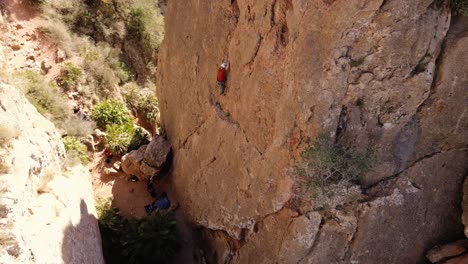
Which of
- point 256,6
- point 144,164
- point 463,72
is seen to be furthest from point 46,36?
point 463,72

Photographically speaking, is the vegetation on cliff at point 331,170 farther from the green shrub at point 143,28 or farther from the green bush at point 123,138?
the green shrub at point 143,28

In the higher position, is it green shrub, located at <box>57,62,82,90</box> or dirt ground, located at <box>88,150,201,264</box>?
green shrub, located at <box>57,62,82,90</box>

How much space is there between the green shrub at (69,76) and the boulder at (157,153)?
473 cm

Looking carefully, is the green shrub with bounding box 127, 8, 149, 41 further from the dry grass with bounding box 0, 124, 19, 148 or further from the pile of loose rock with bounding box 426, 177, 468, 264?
the pile of loose rock with bounding box 426, 177, 468, 264

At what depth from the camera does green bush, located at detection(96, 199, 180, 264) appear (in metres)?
10.1

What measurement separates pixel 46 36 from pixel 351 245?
13537mm

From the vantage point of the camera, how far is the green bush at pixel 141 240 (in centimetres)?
1008

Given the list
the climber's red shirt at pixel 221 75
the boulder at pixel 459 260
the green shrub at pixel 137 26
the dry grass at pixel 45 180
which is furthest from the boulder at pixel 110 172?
the boulder at pixel 459 260

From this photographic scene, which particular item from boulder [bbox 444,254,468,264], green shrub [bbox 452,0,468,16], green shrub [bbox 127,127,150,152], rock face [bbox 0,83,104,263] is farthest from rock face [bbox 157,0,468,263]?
green shrub [bbox 127,127,150,152]

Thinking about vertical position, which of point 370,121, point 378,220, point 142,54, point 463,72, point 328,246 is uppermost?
point 142,54

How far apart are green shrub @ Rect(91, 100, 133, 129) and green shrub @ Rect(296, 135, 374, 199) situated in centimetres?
916

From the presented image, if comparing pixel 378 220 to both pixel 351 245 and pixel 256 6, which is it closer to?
pixel 351 245

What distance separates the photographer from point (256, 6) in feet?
22.6

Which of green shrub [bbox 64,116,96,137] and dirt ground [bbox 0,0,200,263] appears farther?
green shrub [bbox 64,116,96,137]
